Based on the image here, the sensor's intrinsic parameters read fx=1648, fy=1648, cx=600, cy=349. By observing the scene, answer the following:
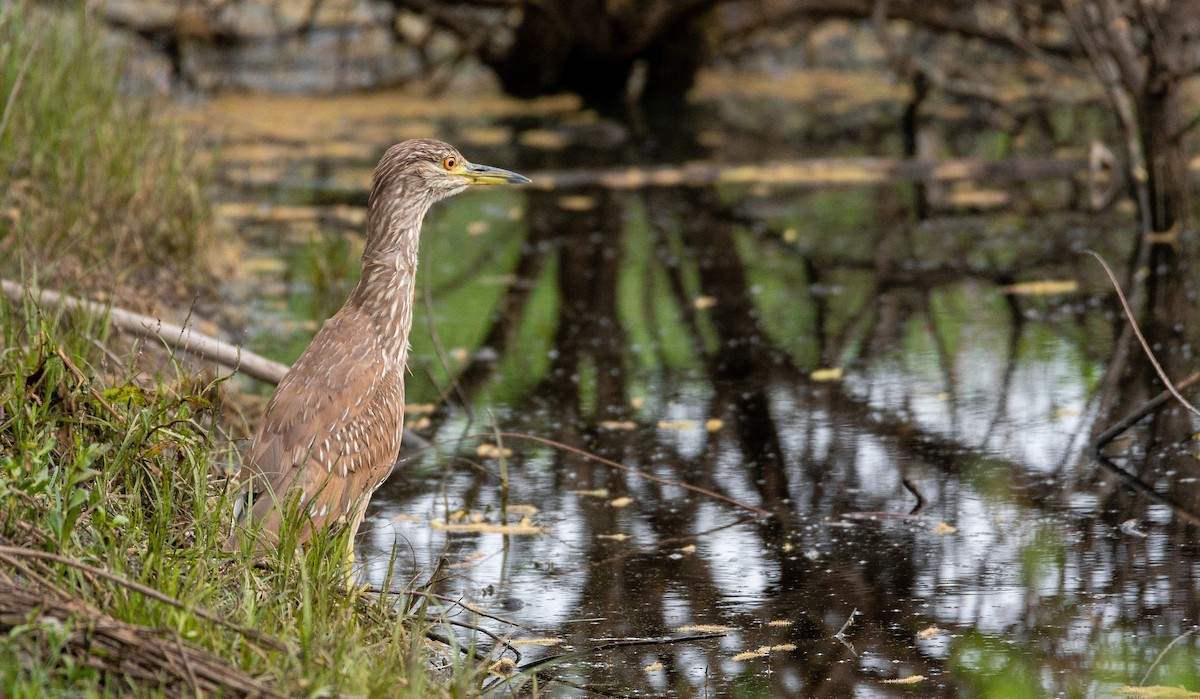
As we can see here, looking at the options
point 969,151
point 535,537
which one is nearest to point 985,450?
point 535,537

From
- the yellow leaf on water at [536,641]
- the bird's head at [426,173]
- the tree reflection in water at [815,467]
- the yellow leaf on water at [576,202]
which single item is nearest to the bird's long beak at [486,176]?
the bird's head at [426,173]

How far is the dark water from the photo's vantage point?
466 centimetres

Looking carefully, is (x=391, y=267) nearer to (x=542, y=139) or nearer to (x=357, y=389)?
(x=357, y=389)

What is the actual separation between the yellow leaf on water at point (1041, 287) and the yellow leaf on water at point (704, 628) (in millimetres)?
4438

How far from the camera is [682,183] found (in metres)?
12.2

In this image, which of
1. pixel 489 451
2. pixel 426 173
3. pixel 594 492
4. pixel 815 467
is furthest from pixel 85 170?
pixel 815 467

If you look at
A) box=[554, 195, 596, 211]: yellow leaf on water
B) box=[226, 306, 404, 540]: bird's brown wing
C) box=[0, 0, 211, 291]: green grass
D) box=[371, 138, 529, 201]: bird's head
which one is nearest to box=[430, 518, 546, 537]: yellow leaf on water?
box=[226, 306, 404, 540]: bird's brown wing

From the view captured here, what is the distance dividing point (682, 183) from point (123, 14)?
21.8 feet

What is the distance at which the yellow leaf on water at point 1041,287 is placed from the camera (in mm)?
8656

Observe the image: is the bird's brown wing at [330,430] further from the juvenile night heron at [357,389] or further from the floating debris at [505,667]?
the floating debris at [505,667]

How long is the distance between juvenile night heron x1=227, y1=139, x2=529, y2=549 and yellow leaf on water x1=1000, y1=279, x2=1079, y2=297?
12.6 ft

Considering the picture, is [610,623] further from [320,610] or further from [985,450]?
[985,450]

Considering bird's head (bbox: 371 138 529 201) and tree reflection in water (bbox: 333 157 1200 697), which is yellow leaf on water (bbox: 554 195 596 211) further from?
bird's head (bbox: 371 138 529 201)

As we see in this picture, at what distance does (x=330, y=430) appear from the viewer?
4.92 meters
